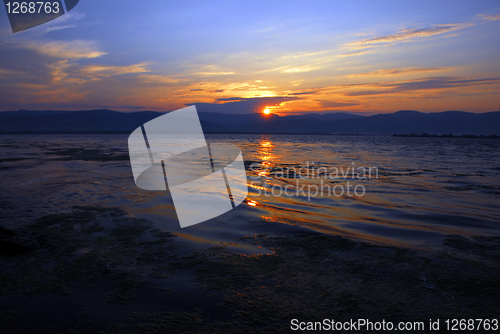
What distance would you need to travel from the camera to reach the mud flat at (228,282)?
218 cm

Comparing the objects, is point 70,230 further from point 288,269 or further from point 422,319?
point 422,319

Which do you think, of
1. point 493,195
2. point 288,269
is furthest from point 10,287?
point 493,195

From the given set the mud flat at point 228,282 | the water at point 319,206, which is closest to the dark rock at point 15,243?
the mud flat at point 228,282

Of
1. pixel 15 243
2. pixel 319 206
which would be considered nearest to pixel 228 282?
pixel 15 243

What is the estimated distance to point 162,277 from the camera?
285 centimetres

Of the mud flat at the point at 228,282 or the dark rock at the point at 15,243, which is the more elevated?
the dark rock at the point at 15,243

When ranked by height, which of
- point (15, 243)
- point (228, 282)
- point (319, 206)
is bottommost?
point (319, 206)

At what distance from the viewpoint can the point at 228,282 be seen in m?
2.74

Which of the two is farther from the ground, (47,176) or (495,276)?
(47,176)

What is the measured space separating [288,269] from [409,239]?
82.4 inches

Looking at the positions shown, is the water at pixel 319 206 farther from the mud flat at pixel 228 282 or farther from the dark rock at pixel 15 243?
the dark rock at pixel 15 243

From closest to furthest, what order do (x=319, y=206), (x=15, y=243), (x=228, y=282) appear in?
1. (x=228, y=282)
2. (x=15, y=243)
3. (x=319, y=206)

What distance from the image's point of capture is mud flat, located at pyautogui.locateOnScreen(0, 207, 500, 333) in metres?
2.18

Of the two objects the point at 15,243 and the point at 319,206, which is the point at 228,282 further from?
the point at 319,206
